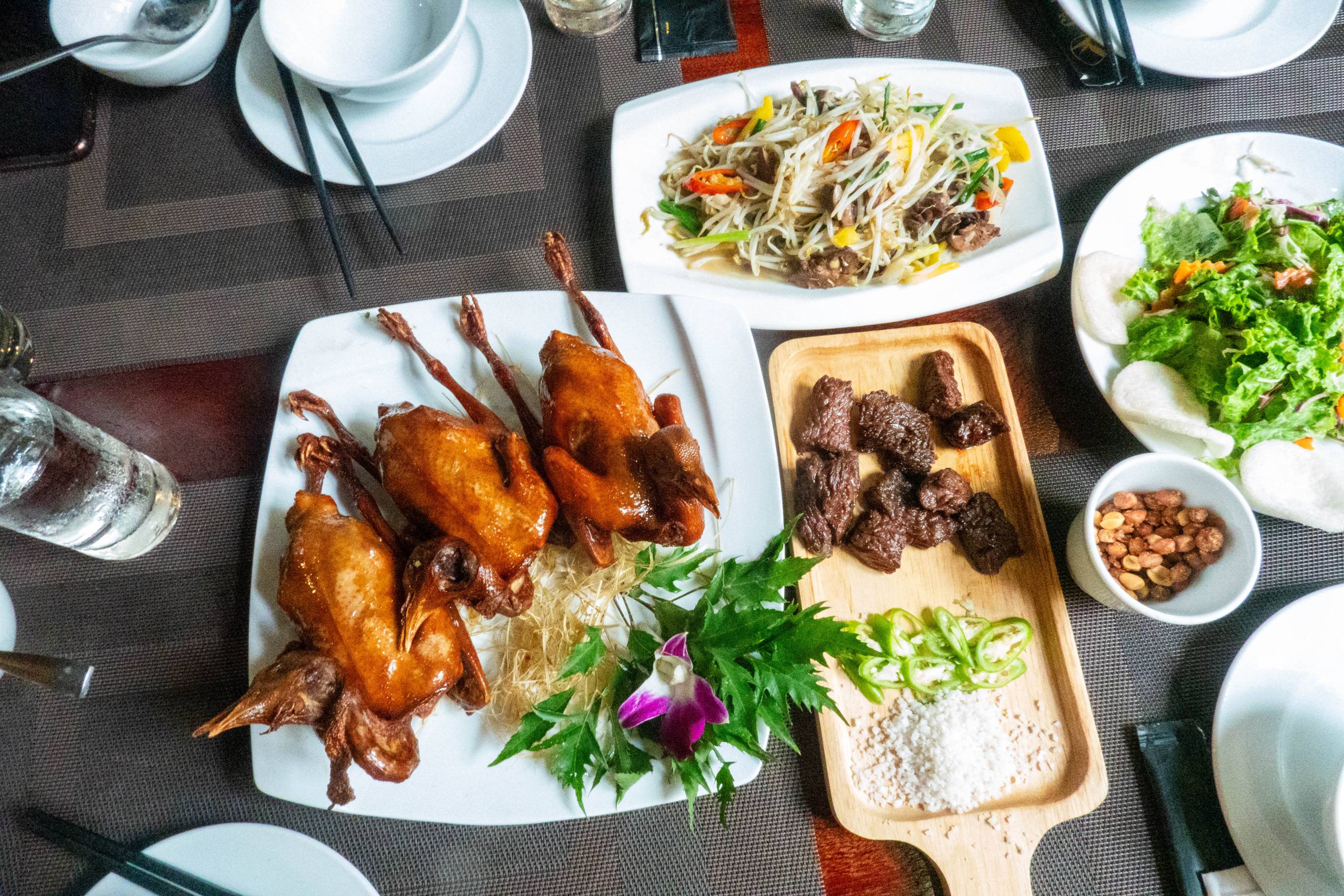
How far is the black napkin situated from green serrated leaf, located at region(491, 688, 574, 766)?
4.92 ft

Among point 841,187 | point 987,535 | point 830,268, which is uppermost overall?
point 841,187

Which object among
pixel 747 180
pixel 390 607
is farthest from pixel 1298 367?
pixel 390 607

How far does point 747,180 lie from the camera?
174 cm

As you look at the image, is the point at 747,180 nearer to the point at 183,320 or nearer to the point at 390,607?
the point at 390,607

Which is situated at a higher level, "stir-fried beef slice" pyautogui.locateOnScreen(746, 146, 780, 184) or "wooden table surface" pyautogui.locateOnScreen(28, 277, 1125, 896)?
"stir-fried beef slice" pyautogui.locateOnScreen(746, 146, 780, 184)

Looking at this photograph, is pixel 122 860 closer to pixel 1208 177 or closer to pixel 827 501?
pixel 827 501

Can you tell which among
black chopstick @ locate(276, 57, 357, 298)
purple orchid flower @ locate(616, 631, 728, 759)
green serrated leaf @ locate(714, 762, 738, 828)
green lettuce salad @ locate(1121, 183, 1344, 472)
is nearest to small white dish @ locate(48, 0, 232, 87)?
black chopstick @ locate(276, 57, 357, 298)

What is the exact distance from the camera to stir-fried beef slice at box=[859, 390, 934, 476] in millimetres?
1624

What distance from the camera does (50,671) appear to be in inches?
55.2

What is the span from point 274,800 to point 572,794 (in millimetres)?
619

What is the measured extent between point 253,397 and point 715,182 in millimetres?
1138

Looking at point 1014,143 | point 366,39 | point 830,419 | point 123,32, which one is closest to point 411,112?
point 366,39

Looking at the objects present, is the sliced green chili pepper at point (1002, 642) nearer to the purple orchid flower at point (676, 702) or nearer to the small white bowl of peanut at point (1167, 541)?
the small white bowl of peanut at point (1167, 541)

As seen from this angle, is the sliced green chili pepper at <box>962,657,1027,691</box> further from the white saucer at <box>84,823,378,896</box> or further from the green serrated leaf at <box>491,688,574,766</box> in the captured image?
the white saucer at <box>84,823,378,896</box>
